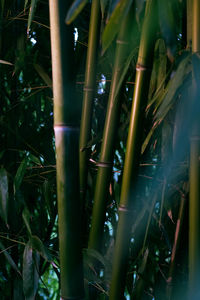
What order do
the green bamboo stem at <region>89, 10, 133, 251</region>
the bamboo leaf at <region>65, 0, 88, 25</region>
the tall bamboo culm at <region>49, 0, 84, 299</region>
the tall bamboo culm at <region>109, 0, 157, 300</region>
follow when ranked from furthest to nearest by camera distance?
the green bamboo stem at <region>89, 10, 133, 251</region>, the tall bamboo culm at <region>109, 0, 157, 300</region>, the tall bamboo culm at <region>49, 0, 84, 299</region>, the bamboo leaf at <region>65, 0, 88, 25</region>

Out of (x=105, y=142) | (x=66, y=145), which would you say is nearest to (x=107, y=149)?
(x=105, y=142)

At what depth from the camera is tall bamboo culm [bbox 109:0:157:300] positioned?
77 cm

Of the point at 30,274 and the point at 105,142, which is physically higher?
the point at 105,142

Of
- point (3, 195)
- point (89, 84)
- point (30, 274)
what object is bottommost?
point (30, 274)

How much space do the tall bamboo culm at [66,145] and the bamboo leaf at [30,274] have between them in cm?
25

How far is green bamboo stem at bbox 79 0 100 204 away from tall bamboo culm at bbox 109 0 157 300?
0.21 metres

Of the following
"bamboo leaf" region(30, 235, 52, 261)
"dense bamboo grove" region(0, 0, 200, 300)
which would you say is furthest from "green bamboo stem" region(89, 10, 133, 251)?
"bamboo leaf" region(30, 235, 52, 261)

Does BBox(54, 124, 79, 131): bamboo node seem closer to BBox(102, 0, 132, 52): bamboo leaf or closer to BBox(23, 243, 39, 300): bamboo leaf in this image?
BBox(102, 0, 132, 52): bamboo leaf

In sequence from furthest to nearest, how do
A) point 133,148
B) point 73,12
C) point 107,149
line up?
point 107,149
point 133,148
point 73,12

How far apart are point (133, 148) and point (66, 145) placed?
165 millimetres

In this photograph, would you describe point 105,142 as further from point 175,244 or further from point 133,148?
point 175,244

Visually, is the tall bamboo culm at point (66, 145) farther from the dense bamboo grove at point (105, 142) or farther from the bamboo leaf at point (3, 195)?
the bamboo leaf at point (3, 195)

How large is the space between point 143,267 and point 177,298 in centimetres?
11

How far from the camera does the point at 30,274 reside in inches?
38.4
